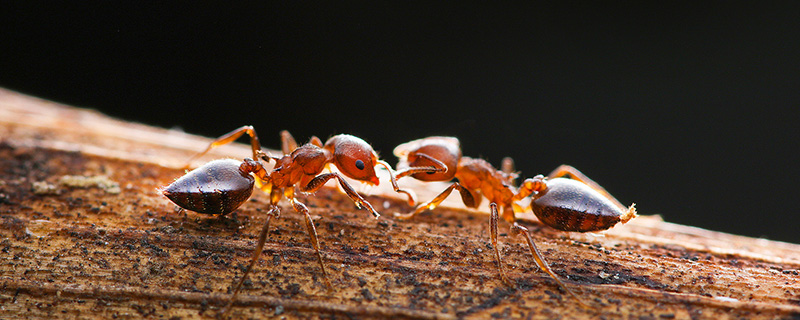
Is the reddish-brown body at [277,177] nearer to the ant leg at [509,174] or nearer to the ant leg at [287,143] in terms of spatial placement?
the ant leg at [287,143]

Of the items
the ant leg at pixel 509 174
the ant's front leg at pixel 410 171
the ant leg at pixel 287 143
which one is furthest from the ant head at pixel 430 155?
the ant leg at pixel 287 143

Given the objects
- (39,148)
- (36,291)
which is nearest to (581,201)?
(36,291)

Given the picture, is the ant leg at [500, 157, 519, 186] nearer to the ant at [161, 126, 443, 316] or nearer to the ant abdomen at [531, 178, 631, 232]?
the ant abdomen at [531, 178, 631, 232]

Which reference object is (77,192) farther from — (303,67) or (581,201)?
(581,201)

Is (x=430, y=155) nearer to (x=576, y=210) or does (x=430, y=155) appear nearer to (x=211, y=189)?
(x=576, y=210)

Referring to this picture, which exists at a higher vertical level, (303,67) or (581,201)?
(303,67)
